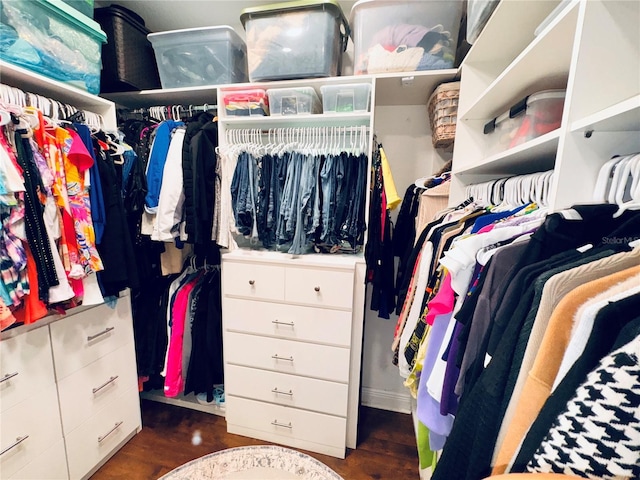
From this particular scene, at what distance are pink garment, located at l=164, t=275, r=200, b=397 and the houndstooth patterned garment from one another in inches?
66.3

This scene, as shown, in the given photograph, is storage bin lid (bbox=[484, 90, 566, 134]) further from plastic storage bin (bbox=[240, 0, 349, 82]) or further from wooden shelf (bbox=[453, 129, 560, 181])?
plastic storage bin (bbox=[240, 0, 349, 82])

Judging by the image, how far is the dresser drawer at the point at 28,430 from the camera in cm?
107

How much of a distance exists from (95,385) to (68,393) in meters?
0.13

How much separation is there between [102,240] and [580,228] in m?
1.69

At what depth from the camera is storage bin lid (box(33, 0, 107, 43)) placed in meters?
1.16

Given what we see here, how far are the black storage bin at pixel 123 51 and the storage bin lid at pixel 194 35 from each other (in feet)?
0.46

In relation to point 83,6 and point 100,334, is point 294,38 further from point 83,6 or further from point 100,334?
point 100,334

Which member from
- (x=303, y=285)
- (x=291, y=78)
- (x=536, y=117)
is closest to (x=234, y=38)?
(x=291, y=78)

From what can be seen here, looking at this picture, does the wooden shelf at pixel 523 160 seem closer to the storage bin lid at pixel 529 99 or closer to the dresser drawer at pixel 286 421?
the storage bin lid at pixel 529 99

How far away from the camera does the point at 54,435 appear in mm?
1231

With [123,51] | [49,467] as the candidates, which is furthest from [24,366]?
[123,51]

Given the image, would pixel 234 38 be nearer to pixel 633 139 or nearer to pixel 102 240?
pixel 102 240

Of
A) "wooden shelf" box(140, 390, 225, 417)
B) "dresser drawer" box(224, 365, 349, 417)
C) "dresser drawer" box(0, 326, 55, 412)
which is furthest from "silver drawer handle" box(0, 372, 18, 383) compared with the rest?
"wooden shelf" box(140, 390, 225, 417)

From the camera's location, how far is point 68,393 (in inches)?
50.7
